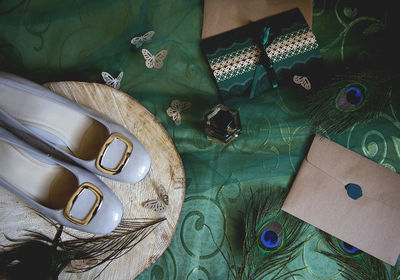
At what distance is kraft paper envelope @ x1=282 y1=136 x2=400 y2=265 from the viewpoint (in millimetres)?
664

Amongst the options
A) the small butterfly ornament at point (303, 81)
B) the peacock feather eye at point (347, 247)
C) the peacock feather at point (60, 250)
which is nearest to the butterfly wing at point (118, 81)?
the peacock feather at point (60, 250)

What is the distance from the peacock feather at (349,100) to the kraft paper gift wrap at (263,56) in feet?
0.18

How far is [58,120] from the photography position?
2.17 ft

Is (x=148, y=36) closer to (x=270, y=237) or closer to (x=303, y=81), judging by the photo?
(x=303, y=81)

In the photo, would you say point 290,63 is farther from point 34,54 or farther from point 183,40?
point 34,54

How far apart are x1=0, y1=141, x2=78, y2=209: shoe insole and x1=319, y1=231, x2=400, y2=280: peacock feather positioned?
2.19 ft

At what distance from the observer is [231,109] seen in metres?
0.66

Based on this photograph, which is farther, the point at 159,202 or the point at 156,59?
the point at 156,59

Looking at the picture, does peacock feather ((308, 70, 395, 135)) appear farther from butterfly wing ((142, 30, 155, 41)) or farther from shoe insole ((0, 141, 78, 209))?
shoe insole ((0, 141, 78, 209))

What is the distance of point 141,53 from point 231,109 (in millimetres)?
310

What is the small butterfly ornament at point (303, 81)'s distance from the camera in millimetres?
695

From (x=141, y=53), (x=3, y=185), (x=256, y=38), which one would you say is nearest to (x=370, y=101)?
(x=256, y=38)

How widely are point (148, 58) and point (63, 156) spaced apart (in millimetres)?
339

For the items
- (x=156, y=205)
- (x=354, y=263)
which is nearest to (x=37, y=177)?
(x=156, y=205)
